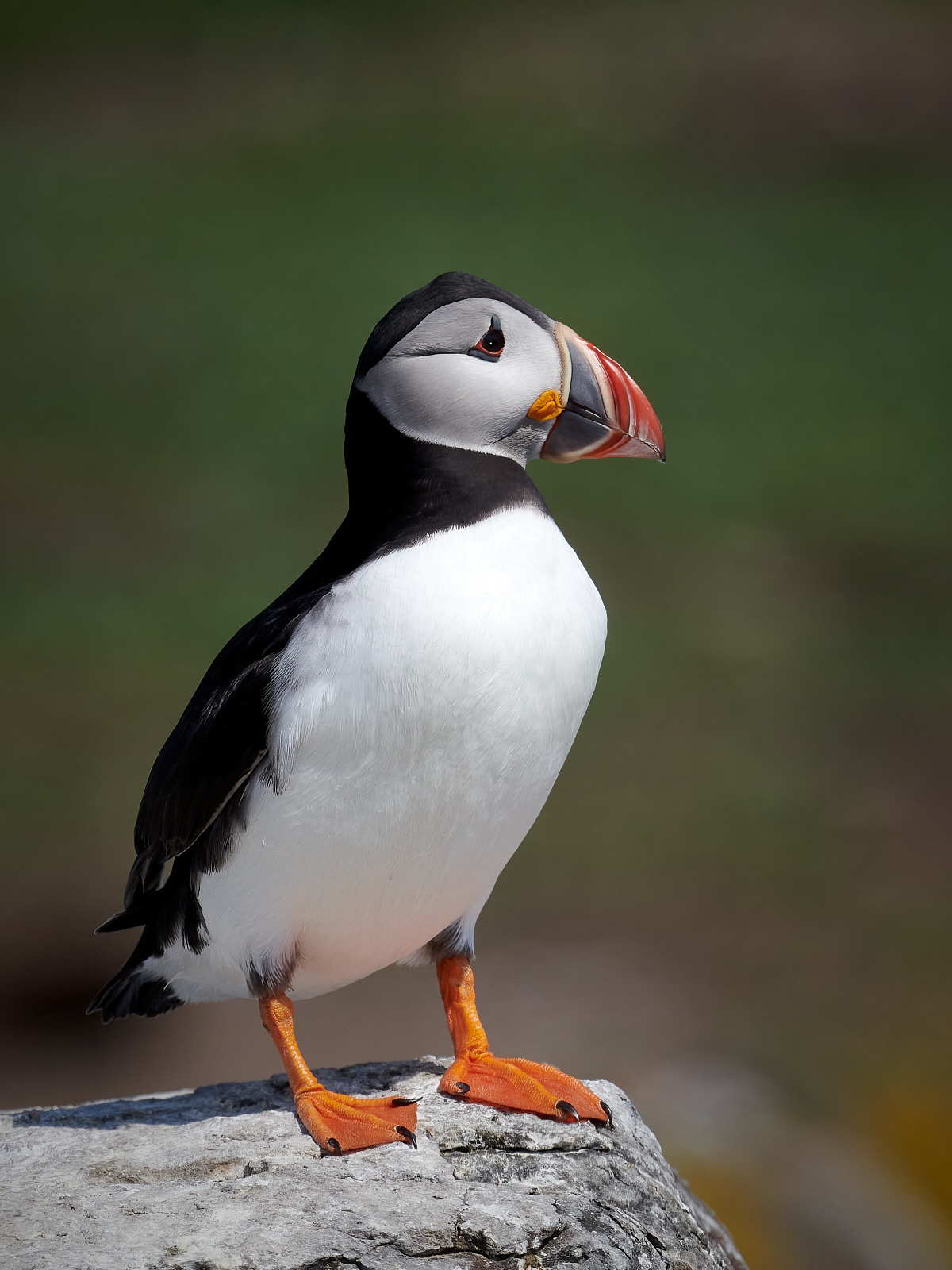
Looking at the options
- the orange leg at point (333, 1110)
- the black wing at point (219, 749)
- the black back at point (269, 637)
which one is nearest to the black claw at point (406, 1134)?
the orange leg at point (333, 1110)

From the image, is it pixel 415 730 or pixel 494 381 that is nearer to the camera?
pixel 415 730

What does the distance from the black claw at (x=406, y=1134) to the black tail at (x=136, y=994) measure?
2.63 feet

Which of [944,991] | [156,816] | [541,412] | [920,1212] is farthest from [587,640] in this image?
[944,991]

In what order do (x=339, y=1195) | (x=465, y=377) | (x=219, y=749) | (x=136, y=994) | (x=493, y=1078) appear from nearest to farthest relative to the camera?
(x=339, y=1195), (x=465, y=377), (x=219, y=749), (x=493, y=1078), (x=136, y=994)

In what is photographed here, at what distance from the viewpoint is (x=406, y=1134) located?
114 inches

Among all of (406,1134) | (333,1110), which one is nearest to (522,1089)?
(406,1134)

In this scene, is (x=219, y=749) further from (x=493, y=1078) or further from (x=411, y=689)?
(x=493, y=1078)

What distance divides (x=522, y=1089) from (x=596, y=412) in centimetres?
153

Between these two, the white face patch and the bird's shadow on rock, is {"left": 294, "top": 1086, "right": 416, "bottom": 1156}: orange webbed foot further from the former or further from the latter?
the white face patch

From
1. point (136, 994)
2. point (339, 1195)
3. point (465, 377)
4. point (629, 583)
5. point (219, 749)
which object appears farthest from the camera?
point (629, 583)

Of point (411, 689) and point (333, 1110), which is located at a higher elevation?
point (411, 689)

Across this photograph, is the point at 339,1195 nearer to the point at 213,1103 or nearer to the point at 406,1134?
the point at 406,1134

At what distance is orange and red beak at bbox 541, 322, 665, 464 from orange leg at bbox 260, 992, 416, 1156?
4.67 ft

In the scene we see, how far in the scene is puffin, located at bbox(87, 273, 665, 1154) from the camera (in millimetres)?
2789
